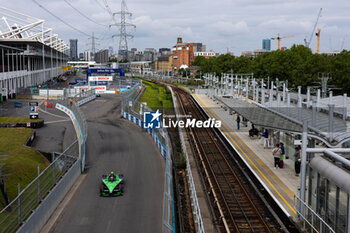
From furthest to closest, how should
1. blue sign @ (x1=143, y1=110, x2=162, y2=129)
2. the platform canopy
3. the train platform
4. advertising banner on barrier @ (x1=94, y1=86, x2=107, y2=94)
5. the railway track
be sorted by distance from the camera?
1. advertising banner on barrier @ (x1=94, y1=86, x2=107, y2=94)
2. blue sign @ (x1=143, y1=110, x2=162, y2=129)
3. the train platform
4. the platform canopy
5. the railway track

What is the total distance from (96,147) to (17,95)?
35.6 m

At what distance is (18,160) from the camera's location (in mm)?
20328

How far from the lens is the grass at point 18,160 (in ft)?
57.8

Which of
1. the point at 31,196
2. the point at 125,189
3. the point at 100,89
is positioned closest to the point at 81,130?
the point at 125,189

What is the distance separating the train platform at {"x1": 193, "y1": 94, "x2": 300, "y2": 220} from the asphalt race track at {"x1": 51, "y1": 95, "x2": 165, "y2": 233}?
4753mm

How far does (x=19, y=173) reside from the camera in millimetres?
18531

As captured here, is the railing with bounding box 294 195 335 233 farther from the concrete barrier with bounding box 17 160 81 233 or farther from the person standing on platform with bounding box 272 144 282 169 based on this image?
the concrete barrier with bounding box 17 160 81 233

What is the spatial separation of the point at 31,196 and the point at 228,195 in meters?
8.26

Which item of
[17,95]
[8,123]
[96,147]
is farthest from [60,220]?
[17,95]

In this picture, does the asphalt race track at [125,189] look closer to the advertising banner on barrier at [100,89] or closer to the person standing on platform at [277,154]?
the person standing on platform at [277,154]

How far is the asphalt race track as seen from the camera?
12.9 metres

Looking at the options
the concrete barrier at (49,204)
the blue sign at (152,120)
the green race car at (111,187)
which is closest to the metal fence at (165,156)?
the blue sign at (152,120)

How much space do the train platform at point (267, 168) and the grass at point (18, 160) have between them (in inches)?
413

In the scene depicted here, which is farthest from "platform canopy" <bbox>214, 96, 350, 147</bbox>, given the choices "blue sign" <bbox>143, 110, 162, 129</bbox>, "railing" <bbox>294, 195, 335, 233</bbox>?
"blue sign" <bbox>143, 110, 162, 129</bbox>
